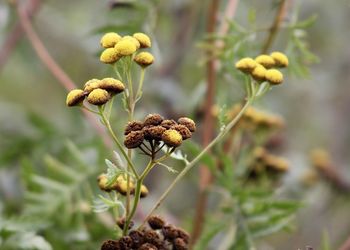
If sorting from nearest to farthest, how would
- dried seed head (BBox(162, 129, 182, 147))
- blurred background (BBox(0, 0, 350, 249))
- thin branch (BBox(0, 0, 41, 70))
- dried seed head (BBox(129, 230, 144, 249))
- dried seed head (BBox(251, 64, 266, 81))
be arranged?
dried seed head (BBox(162, 129, 182, 147))
dried seed head (BBox(129, 230, 144, 249))
dried seed head (BBox(251, 64, 266, 81))
blurred background (BBox(0, 0, 350, 249))
thin branch (BBox(0, 0, 41, 70))

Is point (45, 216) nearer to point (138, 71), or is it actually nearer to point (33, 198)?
point (33, 198)

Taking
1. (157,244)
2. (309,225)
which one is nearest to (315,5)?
(309,225)

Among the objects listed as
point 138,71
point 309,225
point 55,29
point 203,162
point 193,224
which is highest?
point 55,29

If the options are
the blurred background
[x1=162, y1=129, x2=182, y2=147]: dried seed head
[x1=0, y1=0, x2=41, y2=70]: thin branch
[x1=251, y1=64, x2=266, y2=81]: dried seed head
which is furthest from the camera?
[x1=0, y1=0, x2=41, y2=70]: thin branch

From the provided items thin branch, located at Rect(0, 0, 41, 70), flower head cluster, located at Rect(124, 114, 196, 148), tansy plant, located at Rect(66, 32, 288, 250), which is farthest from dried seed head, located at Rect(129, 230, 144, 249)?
thin branch, located at Rect(0, 0, 41, 70)

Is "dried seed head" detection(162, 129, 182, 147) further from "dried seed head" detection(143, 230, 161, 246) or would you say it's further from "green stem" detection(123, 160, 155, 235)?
"dried seed head" detection(143, 230, 161, 246)

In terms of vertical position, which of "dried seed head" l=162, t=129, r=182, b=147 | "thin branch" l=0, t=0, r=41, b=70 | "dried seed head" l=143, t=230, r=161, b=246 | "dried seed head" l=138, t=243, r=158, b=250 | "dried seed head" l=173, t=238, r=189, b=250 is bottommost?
"dried seed head" l=173, t=238, r=189, b=250

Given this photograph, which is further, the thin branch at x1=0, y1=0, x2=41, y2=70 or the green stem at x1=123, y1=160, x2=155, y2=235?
the thin branch at x1=0, y1=0, x2=41, y2=70

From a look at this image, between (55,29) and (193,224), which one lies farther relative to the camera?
(55,29)
